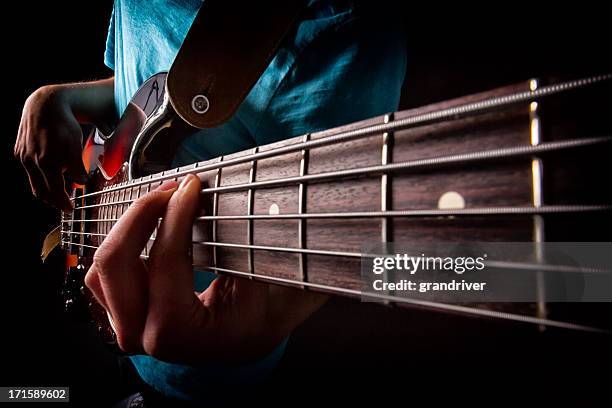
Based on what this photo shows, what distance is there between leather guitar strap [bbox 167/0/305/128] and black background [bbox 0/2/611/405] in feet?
2.56

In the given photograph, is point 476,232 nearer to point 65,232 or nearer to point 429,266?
point 429,266

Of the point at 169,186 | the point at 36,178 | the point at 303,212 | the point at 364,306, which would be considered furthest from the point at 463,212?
the point at 364,306

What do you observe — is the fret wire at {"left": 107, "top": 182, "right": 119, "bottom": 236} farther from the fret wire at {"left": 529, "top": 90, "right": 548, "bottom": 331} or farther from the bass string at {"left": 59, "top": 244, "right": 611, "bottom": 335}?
the fret wire at {"left": 529, "top": 90, "right": 548, "bottom": 331}

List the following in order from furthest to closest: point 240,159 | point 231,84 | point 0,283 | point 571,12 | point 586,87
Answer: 1. point 0,283
2. point 571,12
3. point 231,84
4. point 240,159
5. point 586,87

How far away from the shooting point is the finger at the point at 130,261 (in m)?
0.47

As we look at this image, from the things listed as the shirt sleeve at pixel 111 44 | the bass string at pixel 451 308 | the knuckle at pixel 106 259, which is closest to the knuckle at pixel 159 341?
the knuckle at pixel 106 259

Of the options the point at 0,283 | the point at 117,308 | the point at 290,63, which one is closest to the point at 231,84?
the point at 290,63

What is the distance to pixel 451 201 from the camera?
22cm

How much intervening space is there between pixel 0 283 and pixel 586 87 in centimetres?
259

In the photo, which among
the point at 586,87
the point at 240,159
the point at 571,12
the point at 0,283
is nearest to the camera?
the point at 586,87

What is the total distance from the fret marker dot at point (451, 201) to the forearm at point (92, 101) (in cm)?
126

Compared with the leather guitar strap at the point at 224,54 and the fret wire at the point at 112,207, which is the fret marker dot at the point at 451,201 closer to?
the leather guitar strap at the point at 224,54

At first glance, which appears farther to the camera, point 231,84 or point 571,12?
point 571,12

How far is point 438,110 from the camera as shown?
0.74 feet
